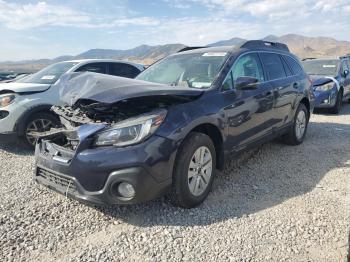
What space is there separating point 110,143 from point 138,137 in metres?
0.26

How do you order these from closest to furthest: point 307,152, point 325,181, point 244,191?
point 244,191 → point 325,181 → point 307,152

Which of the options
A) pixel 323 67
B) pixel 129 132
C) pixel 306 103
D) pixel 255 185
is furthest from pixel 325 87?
pixel 129 132

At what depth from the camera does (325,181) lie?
15.0 feet

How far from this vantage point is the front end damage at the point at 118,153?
317 cm

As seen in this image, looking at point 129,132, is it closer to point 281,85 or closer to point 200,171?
point 200,171

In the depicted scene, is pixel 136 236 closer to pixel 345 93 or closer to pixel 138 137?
pixel 138 137

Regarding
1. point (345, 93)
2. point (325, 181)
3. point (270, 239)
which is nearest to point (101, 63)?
point (325, 181)

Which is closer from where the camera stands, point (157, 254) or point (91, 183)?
point (157, 254)

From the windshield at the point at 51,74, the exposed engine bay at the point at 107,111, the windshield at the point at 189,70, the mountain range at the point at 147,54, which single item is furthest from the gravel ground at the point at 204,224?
the mountain range at the point at 147,54

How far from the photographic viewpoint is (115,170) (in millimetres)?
3164

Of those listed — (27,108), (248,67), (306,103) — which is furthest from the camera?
(306,103)

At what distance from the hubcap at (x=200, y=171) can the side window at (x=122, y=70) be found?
4.61 m

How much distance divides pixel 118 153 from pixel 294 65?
14.0 ft

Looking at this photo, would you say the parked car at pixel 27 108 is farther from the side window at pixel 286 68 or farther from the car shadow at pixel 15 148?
the side window at pixel 286 68
